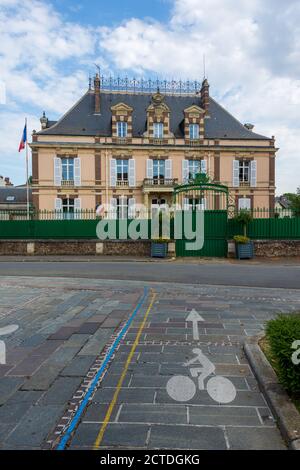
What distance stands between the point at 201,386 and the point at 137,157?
30.6m

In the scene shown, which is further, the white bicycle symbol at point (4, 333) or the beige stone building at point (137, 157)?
the beige stone building at point (137, 157)

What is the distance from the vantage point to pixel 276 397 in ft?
10.4

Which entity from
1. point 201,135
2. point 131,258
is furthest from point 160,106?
point 131,258

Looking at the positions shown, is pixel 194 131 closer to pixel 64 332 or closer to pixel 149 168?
pixel 149 168

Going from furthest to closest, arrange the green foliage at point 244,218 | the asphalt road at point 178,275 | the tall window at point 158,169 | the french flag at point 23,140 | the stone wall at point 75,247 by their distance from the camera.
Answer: the tall window at point 158,169
the french flag at point 23,140
the stone wall at point 75,247
the green foliage at point 244,218
the asphalt road at point 178,275

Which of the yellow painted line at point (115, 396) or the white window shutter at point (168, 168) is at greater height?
the white window shutter at point (168, 168)

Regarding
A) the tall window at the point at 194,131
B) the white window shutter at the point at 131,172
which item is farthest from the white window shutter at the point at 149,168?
the tall window at the point at 194,131

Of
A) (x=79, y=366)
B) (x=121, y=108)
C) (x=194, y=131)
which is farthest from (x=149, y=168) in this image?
(x=79, y=366)

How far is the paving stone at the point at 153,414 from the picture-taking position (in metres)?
2.96

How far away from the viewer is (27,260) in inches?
691

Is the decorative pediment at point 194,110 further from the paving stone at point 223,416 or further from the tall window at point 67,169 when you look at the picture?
the paving stone at point 223,416

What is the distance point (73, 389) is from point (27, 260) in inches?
587

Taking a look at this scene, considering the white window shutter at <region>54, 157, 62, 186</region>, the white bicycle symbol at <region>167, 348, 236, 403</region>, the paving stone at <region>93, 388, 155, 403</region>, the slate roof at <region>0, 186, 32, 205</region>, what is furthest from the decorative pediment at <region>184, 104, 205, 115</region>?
the paving stone at <region>93, 388, 155, 403</region>

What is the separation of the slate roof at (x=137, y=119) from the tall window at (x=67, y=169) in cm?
231
